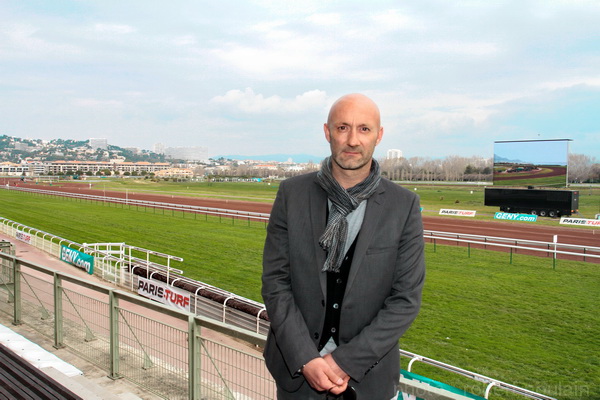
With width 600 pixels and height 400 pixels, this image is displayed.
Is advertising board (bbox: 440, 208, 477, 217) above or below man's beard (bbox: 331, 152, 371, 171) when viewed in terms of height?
below

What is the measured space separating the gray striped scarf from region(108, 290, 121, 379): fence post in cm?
339

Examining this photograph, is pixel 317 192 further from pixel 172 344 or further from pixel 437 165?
pixel 437 165

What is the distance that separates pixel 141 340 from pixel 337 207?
11.6 ft

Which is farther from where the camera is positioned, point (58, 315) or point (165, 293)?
point (165, 293)

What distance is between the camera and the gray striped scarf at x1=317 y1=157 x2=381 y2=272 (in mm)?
2096

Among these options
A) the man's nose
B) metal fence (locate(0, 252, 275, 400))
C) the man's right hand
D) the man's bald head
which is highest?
the man's bald head

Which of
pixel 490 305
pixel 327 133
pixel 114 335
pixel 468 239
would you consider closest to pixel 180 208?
pixel 468 239

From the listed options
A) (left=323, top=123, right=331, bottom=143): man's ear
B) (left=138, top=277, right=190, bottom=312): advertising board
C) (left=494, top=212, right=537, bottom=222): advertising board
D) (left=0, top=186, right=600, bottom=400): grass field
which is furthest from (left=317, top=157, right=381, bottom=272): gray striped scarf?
(left=494, top=212, right=537, bottom=222): advertising board

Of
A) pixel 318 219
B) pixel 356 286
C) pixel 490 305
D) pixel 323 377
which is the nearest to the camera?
pixel 323 377

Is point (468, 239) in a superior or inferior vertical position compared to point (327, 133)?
inferior

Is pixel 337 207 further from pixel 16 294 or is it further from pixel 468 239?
pixel 468 239

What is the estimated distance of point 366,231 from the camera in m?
2.11

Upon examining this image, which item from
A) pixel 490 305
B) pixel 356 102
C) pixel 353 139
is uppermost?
pixel 356 102

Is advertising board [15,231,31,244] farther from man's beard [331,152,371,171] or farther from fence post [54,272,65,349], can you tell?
man's beard [331,152,371,171]
